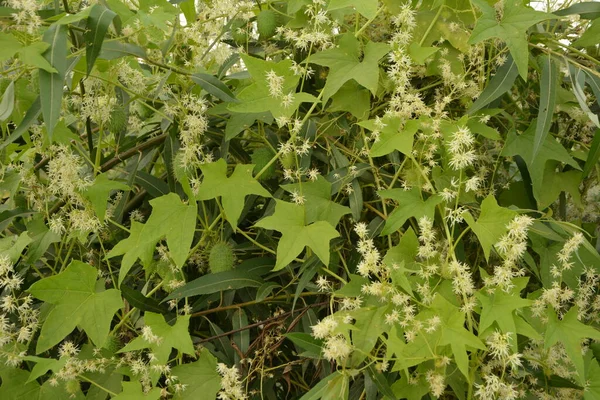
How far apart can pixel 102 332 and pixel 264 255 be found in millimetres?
240

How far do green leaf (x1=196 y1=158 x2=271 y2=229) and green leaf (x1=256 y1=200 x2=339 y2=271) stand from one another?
0.10ft

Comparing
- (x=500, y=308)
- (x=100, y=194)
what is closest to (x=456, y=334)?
(x=500, y=308)

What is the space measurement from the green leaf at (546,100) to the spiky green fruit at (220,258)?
399 mm

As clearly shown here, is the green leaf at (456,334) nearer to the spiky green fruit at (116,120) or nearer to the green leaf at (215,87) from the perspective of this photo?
the green leaf at (215,87)

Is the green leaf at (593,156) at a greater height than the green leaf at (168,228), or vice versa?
the green leaf at (593,156)

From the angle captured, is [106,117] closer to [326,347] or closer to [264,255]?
[264,255]

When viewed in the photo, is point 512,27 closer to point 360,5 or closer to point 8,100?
point 360,5

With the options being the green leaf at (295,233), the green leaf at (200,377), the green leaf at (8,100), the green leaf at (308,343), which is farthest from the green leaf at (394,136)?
the green leaf at (8,100)

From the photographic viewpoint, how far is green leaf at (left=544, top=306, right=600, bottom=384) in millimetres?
763

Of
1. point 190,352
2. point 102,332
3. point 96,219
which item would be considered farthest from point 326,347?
point 96,219

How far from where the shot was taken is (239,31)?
1.04 m

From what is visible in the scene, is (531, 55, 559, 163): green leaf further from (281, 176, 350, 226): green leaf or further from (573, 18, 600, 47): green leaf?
(281, 176, 350, 226): green leaf

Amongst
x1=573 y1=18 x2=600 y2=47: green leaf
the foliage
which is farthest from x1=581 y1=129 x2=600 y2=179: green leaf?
x1=573 y1=18 x2=600 y2=47: green leaf

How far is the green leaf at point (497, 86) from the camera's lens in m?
0.89
